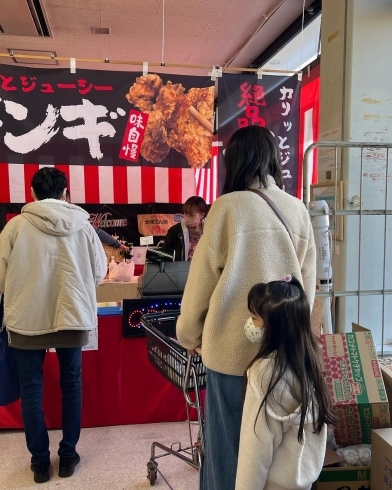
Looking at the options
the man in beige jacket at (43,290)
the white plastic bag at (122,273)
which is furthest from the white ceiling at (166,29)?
the man in beige jacket at (43,290)

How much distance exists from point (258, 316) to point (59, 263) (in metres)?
1.35

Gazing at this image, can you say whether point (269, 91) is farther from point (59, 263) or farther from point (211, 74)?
point (59, 263)

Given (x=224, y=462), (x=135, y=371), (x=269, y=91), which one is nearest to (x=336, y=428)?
(x=224, y=462)

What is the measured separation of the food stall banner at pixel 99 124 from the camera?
3.71 meters

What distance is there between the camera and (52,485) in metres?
2.39

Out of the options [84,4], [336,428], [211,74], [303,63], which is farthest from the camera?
[303,63]

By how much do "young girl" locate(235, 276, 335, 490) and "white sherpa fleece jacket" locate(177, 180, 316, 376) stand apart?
0.08 m

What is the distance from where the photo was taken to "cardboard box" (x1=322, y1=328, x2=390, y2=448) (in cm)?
192

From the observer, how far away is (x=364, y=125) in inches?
103

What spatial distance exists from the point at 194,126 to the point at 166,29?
173 cm

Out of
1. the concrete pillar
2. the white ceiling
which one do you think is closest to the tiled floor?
the concrete pillar

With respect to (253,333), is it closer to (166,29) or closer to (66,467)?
(66,467)

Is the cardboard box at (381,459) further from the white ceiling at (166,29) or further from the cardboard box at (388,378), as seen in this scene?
the white ceiling at (166,29)

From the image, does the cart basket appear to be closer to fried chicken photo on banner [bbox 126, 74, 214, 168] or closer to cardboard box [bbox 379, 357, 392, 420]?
cardboard box [bbox 379, 357, 392, 420]
